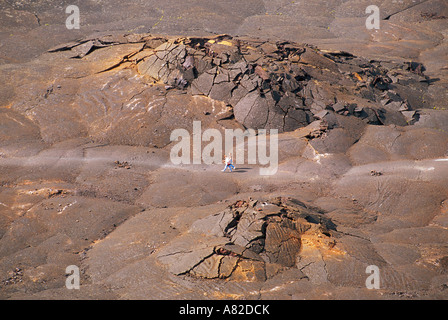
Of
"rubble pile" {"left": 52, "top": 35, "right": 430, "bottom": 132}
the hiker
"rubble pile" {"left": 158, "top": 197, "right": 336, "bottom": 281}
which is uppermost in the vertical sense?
"rubble pile" {"left": 52, "top": 35, "right": 430, "bottom": 132}

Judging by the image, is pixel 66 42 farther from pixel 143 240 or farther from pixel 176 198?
pixel 143 240

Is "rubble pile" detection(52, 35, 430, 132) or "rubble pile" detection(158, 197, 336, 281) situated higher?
"rubble pile" detection(52, 35, 430, 132)

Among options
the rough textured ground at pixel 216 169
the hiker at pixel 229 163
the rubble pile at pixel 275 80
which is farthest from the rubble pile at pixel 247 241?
the rubble pile at pixel 275 80

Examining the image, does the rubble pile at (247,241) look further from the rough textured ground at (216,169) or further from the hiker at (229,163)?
the hiker at (229,163)

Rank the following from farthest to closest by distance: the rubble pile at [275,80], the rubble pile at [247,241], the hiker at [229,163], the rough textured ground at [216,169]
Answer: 1. the rubble pile at [275,80]
2. the hiker at [229,163]
3. the rough textured ground at [216,169]
4. the rubble pile at [247,241]

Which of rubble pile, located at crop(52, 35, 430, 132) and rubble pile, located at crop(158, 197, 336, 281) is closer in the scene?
rubble pile, located at crop(158, 197, 336, 281)

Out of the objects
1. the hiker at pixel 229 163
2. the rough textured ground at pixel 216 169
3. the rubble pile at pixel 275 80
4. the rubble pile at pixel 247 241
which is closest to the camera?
the rubble pile at pixel 247 241

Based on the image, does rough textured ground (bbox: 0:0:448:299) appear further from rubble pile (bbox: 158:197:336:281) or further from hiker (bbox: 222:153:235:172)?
hiker (bbox: 222:153:235:172)

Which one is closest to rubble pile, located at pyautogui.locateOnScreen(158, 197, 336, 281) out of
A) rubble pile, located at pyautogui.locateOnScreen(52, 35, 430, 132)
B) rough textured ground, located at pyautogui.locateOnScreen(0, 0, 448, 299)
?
rough textured ground, located at pyautogui.locateOnScreen(0, 0, 448, 299)

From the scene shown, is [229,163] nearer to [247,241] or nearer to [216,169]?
[216,169]

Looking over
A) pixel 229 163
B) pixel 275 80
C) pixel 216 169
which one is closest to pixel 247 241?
pixel 229 163
